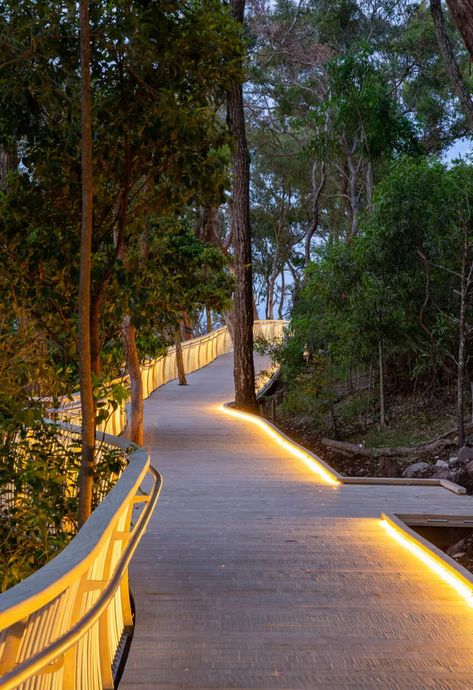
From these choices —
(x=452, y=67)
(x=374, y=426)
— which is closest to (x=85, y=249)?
(x=452, y=67)

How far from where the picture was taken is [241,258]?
2108 cm

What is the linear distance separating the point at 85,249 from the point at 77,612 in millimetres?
2824

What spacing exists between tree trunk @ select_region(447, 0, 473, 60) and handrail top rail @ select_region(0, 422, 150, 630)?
5967 millimetres

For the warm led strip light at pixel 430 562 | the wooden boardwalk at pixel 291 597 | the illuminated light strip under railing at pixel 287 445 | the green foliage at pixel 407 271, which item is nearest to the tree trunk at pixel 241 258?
the illuminated light strip under railing at pixel 287 445

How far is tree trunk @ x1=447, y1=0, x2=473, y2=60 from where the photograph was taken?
8.06 metres

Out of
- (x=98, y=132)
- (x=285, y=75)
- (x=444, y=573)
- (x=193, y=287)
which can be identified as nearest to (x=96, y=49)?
(x=98, y=132)

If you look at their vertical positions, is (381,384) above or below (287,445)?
above

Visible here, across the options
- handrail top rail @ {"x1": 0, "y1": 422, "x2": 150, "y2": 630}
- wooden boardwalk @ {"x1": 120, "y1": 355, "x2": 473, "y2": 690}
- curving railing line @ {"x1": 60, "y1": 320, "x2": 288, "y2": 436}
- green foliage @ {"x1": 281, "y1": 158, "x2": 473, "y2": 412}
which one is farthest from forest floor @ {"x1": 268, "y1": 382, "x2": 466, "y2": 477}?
handrail top rail @ {"x1": 0, "y1": 422, "x2": 150, "y2": 630}

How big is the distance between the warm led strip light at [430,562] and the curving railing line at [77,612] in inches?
80.9

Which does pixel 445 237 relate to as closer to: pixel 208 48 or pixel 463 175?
pixel 463 175

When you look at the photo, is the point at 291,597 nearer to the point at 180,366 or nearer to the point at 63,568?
the point at 63,568

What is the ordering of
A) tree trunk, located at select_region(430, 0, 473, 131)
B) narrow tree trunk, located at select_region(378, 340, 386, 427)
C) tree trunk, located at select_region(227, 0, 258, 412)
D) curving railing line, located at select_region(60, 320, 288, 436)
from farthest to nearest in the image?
curving railing line, located at select_region(60, 320, 288, 436), tree trunk, located at select_region(227, 0, 258, 412), narrow tree trunk, located at select_region(378, 340, 386, 427), tree trunk, located at select_region(430, 0, 473, 131)

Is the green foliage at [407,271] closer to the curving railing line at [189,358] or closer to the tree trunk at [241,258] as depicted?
the tree trunk at [241,258]

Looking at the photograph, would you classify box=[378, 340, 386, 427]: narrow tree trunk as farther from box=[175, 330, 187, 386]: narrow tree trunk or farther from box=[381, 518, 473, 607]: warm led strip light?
box=[175, 330, 187, 386]: narrow tree trunk
